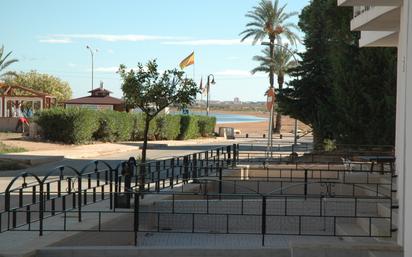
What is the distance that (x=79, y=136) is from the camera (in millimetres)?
36219

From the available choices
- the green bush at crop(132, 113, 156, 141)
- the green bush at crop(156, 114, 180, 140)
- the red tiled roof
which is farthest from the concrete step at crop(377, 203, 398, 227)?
the red tiled roof

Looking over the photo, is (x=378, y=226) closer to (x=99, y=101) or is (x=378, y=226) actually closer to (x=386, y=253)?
(x=386, y=253)

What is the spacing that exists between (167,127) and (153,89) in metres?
36.1

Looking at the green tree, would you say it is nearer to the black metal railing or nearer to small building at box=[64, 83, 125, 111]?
small building at box=[64, 83, 125, 111]

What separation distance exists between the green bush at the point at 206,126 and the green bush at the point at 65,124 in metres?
23.4

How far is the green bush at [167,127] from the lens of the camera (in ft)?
158

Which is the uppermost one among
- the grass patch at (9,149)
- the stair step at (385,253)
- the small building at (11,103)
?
the small building at (11,103)

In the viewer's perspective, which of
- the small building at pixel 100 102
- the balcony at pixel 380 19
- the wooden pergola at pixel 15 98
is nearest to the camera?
the balcony at pixel 380 19

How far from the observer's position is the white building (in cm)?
693

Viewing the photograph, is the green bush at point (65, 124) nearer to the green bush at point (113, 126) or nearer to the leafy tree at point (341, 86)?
the green bush at point (113, 126)

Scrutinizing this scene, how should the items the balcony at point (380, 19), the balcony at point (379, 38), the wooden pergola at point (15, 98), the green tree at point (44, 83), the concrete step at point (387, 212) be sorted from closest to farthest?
the concrete step at point (387, 212)
the balcony at point (380, 19)
the balcony at point (379, 38)
the wooden pergola at point (15, 98)
the green tree at point (44, 83)

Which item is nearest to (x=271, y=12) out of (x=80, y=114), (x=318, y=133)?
(x=80, y=114)

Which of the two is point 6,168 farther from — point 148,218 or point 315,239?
point 315,239

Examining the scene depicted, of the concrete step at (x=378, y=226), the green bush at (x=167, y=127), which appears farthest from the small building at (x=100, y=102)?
the concrete step at (x=378, y=226)
